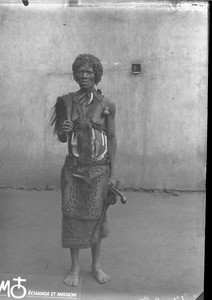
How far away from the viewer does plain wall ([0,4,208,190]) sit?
3.29 meters

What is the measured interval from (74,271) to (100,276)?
182mm

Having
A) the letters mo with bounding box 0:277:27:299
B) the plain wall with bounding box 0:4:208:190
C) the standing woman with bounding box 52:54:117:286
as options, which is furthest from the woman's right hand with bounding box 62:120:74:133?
the letters mo with bounding box 0:277:27:299

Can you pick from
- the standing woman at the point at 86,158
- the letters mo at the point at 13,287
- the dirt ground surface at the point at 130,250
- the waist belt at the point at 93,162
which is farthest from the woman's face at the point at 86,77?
the letters mo at the point at 13,287

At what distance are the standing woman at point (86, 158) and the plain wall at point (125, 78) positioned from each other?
52 millimetres

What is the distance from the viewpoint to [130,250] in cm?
337

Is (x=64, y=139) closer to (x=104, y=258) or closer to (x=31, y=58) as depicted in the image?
(x=31, y=58)

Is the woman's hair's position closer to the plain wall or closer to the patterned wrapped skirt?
the plain wall

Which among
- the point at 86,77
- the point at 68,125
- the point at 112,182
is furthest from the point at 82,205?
the point at 86,77

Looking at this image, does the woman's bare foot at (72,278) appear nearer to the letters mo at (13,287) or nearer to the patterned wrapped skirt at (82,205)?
the patterned wrapped skirt at (82,205)

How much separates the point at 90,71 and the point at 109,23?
0.34m

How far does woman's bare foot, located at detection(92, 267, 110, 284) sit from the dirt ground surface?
3cm

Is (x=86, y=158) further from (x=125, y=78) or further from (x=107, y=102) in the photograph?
(x=125, y=78)

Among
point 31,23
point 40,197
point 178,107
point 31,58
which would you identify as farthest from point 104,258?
point 31,23

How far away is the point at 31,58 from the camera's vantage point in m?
3.33
